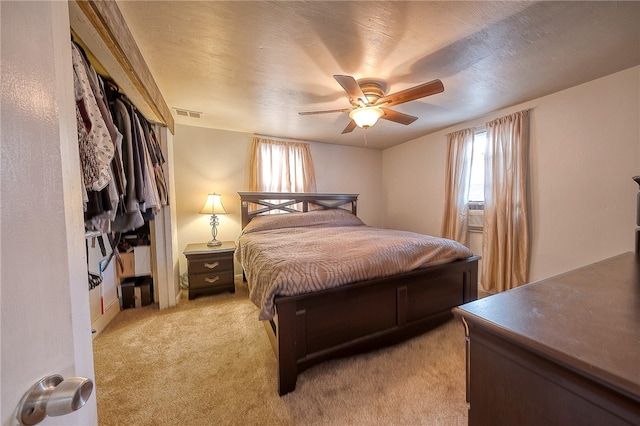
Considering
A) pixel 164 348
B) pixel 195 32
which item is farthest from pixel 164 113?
pixel 164 348

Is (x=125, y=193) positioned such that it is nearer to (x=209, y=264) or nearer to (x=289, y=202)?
(x=209, y=264)

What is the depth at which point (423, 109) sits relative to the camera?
8.78 ft

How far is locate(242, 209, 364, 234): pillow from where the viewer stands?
3.02m

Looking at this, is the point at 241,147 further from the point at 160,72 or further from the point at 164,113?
the point at 160,72

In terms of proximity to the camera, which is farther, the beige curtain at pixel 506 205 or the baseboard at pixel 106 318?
the beige curtain at pixel 506 205

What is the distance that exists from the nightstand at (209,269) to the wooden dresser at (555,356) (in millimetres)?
2683

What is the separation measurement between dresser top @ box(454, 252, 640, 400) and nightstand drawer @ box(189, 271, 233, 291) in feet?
8.90

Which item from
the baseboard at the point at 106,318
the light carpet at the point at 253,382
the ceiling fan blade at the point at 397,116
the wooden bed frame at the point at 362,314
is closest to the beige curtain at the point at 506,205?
the wooden bed frame at the point at 362,314

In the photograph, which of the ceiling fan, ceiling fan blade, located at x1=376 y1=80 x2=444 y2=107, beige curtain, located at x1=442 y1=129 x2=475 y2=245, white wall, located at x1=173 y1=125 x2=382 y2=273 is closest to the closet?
white wall, located at x1=173 y1=125 x2=382 y2=273

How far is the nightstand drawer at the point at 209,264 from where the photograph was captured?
2.69 meters

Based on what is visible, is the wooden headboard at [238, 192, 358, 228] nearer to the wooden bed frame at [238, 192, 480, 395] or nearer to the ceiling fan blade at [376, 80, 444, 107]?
the wooden bed frame at [238, 192, 480, 395]

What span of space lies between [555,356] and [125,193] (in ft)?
6.72

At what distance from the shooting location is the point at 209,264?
276cm

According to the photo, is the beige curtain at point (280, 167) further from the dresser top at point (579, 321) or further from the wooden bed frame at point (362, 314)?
the dresser top at point (579, 321)
